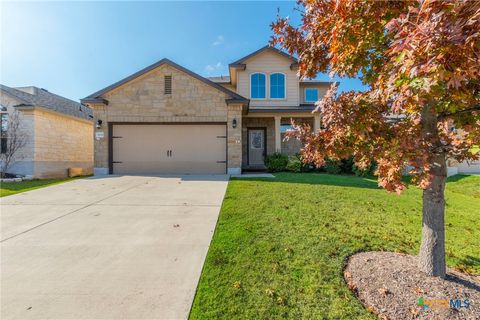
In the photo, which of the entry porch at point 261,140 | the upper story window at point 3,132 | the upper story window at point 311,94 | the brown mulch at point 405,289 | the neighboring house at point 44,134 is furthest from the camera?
the upper story window at point 311,94

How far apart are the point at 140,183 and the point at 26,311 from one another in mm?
6540

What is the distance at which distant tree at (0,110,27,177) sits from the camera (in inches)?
450

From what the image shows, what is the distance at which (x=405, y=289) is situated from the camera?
2527mm

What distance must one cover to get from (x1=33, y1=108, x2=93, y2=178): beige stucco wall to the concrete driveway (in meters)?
7.32

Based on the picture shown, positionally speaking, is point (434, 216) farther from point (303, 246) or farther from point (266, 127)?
point (266, 127)

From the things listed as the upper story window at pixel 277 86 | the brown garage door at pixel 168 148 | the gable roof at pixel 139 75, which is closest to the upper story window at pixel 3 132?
the gable roof at pixel 139 75

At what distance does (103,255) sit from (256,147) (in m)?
11.7

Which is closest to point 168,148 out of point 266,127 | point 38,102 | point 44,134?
point 266,127

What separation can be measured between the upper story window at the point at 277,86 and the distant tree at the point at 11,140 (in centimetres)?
1291

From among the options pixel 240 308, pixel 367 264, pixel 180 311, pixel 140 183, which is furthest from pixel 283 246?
pixel 140 183

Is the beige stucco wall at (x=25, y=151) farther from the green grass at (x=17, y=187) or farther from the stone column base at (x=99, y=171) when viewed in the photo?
the stone column base at (x=99, y=171)

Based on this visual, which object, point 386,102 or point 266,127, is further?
point 266,127

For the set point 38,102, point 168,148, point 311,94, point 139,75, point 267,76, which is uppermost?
point 267,76

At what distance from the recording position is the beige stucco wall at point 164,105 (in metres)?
11.1
